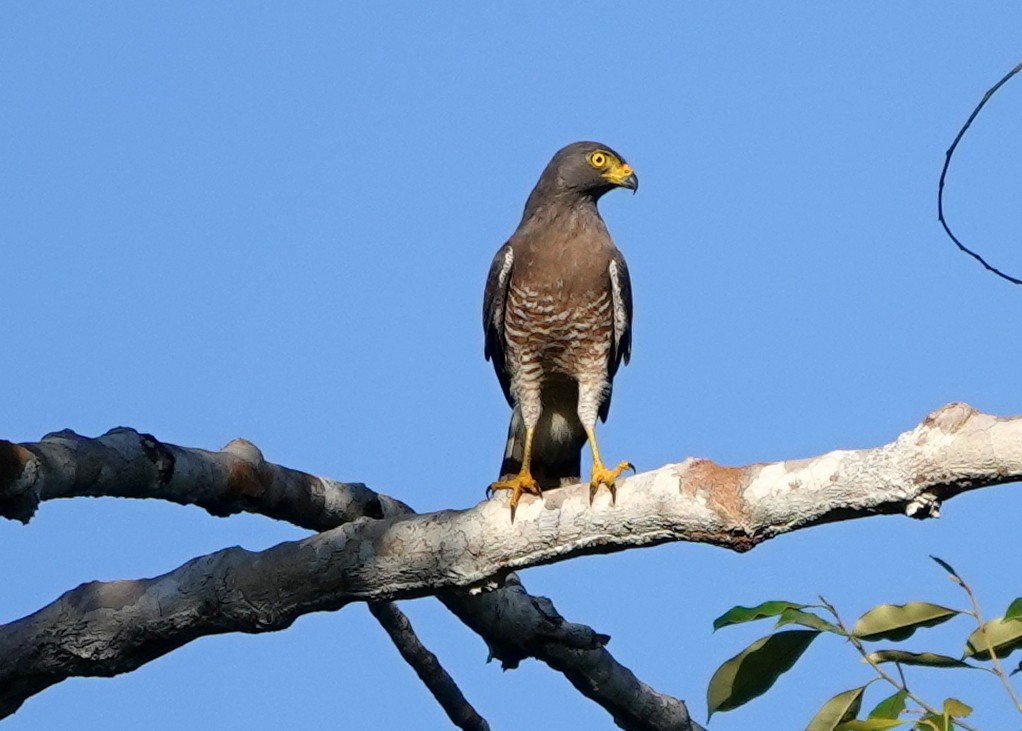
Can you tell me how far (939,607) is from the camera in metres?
2.95

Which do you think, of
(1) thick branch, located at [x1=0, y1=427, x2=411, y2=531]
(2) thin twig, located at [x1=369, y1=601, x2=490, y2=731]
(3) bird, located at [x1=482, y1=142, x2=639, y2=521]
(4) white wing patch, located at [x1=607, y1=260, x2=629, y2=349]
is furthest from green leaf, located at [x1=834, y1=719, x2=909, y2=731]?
(4) white wing patch, located at [x1=607, y1=260, x2=629, y2=349]

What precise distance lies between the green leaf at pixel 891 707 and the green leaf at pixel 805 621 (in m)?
0.15

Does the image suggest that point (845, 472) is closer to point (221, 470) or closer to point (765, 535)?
point (765, 535)

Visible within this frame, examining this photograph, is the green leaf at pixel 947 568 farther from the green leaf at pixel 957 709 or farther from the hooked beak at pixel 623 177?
the hooked beak at pixel 623 177

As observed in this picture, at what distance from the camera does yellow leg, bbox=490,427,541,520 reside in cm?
446

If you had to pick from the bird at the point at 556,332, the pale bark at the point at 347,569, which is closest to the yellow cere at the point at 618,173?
the bird at the point at 556,332

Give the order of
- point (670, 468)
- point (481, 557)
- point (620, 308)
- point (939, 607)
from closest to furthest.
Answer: point (939, 607) → point (670, 468) → point (481, 557) → point (620, 308)

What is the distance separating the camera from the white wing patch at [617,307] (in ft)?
23.4

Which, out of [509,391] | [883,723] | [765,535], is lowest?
[883,723]

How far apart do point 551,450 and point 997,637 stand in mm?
4299

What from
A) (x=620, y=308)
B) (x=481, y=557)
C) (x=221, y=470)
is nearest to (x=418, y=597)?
(x=481, y=557)

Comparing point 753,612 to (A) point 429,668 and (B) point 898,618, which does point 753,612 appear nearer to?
(B) point 898,618

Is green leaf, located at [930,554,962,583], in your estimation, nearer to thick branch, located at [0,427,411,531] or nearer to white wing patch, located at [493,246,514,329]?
thick branch, located at [0,427,411,531]

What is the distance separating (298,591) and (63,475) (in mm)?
789
